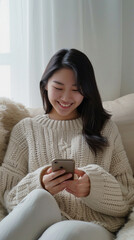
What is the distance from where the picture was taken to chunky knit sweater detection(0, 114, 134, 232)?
3.80ft

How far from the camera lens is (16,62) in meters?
1.85

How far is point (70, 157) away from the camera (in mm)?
1291

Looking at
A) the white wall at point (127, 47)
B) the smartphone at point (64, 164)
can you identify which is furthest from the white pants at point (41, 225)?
the white wall at point (127, 47)

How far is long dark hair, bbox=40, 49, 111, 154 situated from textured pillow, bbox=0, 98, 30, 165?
5.6 inches

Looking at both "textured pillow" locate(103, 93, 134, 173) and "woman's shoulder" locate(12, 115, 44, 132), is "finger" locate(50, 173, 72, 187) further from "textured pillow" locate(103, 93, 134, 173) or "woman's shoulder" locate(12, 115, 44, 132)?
"textured pillow" locate(103, 93, 134, 173)

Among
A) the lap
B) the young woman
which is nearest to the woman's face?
the young woman

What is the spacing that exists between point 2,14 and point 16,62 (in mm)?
268

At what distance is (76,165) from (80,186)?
17 cm

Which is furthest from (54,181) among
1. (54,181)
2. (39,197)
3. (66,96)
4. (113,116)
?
(113,116)

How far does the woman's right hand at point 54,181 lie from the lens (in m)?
1.11

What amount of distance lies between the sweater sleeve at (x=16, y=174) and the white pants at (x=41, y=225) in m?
0.13

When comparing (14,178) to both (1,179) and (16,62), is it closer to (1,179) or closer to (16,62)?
(1,179)

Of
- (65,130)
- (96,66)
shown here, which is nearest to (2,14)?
(96,66)

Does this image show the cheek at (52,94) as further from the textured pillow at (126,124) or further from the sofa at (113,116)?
the textured pillow at (126,124)
